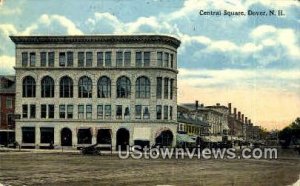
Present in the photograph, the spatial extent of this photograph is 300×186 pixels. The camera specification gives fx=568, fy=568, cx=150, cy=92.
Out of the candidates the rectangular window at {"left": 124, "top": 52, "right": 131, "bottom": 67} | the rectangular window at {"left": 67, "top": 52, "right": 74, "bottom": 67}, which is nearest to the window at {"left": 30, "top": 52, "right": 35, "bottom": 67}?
the rectangular window at {"left": 67, "top": 52, "right": 74, "bottom": 67}

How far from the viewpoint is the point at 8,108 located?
30703 mm

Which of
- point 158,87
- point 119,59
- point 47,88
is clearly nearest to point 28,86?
point 47,88

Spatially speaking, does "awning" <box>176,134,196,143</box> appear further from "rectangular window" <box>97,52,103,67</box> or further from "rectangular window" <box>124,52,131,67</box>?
"rectangular window" <box>97,52,103,67</box>

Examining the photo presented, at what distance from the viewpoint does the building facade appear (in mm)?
27328

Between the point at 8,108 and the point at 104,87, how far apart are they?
530 cm

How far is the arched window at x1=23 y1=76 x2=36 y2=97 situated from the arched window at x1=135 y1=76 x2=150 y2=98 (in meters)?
5.36

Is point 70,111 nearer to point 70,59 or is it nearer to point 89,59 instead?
point 70,59

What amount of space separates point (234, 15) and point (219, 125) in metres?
9.64

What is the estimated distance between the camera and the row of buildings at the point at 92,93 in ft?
88.3

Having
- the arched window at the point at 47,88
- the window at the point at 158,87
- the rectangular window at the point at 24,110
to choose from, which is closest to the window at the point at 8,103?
the rectangular window at the point at 24,110

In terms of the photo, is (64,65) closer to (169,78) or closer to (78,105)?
(78,105)

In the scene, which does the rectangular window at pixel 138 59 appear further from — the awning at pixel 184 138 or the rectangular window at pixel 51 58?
the awning at pixel 184 138

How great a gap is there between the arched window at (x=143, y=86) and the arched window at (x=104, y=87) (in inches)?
69.4

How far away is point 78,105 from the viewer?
31.0m
